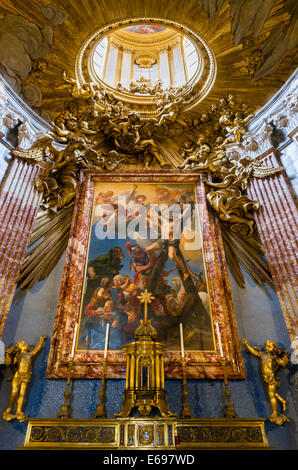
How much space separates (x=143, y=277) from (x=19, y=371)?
2341mm

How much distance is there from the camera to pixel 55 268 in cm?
571

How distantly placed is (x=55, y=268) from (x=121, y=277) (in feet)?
3.94

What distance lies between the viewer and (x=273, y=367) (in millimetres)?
4488

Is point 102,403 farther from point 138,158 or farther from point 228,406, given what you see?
point 138,158

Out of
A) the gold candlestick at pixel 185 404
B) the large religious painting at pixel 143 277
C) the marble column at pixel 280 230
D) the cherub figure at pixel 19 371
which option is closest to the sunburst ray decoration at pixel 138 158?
the marble column at pixel 280 230

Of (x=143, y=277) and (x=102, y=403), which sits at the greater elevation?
(x=143, y=277)

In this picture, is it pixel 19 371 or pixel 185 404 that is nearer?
pixel 185 404

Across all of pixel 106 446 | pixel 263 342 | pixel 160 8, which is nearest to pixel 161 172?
pixel 160 8

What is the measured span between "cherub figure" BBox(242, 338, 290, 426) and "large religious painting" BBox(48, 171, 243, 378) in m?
0.34

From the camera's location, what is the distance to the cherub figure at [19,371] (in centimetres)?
424

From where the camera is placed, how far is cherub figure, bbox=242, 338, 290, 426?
13.8 ft

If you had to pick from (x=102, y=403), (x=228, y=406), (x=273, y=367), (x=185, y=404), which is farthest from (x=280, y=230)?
(x=102, y=403)

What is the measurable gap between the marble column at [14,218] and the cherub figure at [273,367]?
367cm

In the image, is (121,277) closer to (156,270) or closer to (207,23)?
(156,270)
